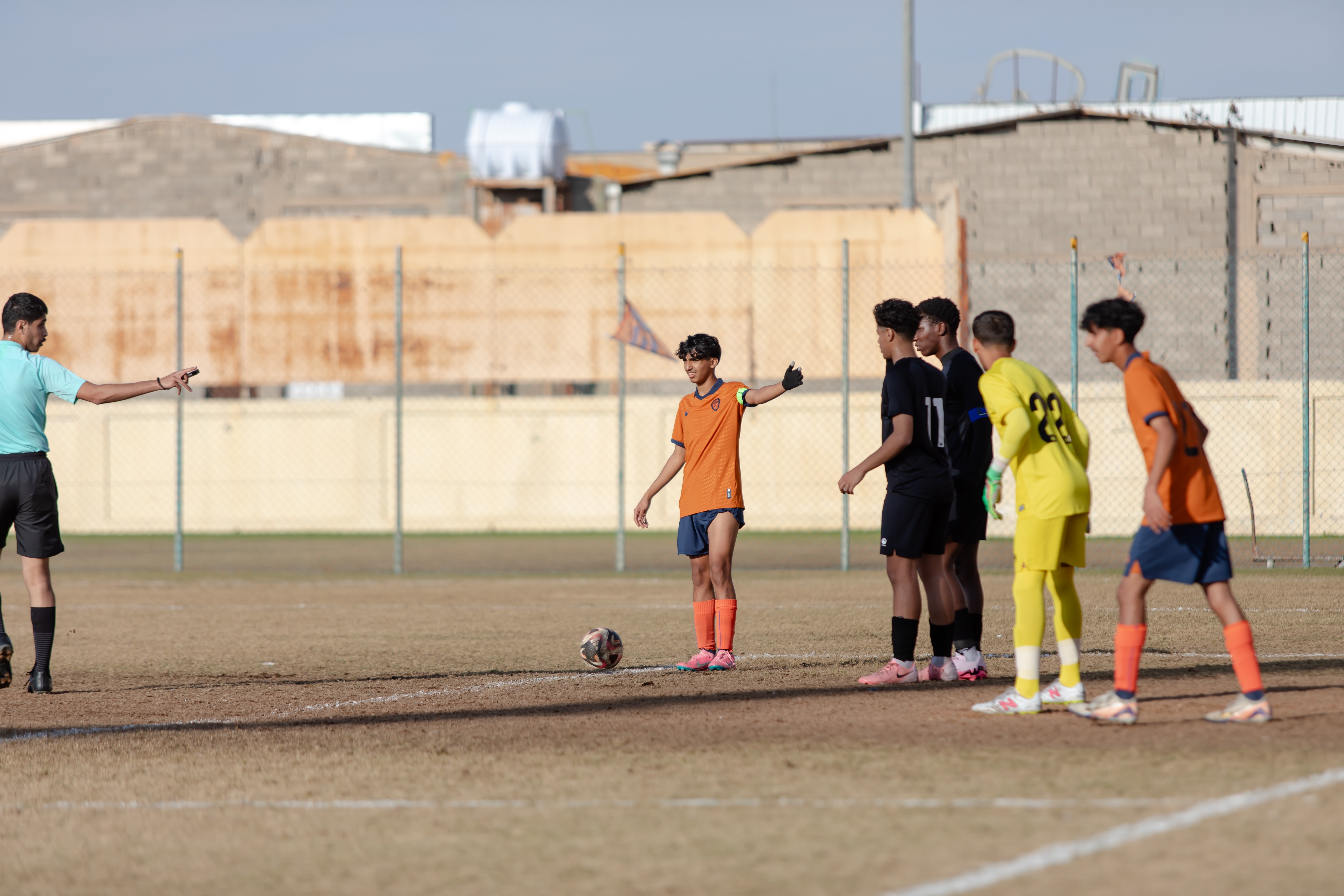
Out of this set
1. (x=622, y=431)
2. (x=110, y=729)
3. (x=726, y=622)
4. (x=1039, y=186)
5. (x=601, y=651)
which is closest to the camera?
(x=110, y=729)

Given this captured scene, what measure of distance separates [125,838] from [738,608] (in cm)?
795

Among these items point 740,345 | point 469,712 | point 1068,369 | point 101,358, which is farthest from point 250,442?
point 469,712

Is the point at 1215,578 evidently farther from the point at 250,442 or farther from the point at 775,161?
the point at 775,161

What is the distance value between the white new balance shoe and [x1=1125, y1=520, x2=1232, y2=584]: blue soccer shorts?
819mm

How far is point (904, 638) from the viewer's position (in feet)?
25.3

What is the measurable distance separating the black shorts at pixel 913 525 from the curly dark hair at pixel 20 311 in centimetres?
471

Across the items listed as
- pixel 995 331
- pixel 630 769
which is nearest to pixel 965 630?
pixel 995 331

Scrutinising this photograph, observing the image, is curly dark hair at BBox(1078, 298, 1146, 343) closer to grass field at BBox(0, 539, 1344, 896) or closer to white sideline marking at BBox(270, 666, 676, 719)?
grass field at BBox(0, 539, 1344, 896)

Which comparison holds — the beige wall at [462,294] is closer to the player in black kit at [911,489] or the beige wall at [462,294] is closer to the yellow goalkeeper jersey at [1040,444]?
the player in black kit at [911,489]

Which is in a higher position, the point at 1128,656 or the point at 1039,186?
the point at 1039,186

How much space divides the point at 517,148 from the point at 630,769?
27.1 meters

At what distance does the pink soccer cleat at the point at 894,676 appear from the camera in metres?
7.70

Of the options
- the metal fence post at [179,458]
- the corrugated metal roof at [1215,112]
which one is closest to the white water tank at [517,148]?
the corrugated metal roof at [1215,112]

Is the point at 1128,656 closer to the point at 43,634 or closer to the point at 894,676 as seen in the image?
the point at 894,676
